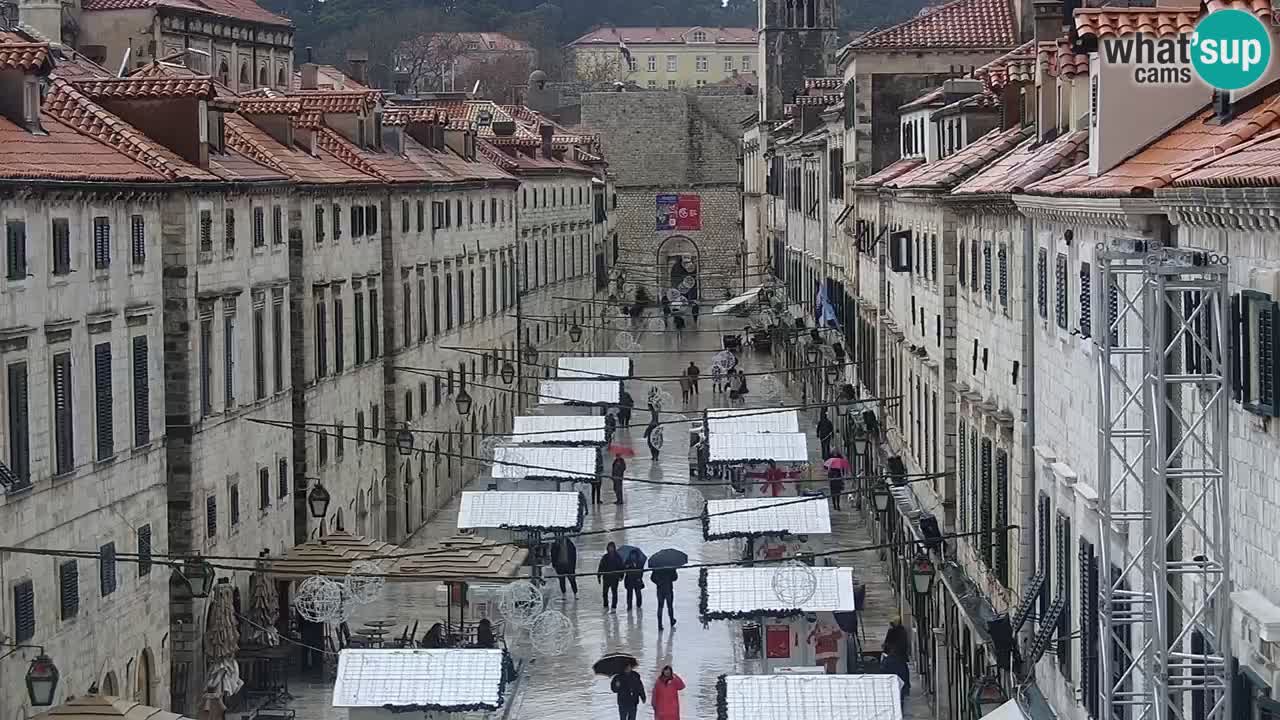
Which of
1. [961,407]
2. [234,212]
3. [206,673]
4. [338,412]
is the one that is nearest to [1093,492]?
[961,407]

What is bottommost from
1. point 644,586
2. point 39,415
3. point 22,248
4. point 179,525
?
point 644,586

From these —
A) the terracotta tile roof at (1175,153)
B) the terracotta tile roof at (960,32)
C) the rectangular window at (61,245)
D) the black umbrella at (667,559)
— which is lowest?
the black umbrella at (667,559)

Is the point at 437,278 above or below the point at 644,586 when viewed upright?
above

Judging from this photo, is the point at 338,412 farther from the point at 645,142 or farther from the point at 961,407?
the point at 645,142

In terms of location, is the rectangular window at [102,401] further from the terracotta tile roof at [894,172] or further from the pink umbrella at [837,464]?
the pink umbrella at [837,464]

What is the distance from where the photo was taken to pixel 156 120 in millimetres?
33125

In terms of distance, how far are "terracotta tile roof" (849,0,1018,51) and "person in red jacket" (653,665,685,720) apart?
23.8 meters

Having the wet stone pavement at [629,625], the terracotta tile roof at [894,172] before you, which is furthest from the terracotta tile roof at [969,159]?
the wet stone pavement at [629,625]

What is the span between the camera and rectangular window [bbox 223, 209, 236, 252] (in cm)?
3522

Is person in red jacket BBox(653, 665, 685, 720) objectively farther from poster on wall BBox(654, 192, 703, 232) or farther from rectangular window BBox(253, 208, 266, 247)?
poster on wall BBox(654, 192, 703, 232)

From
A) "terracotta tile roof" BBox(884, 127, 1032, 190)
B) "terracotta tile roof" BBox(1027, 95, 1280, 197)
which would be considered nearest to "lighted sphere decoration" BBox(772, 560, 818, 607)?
"terracotta tile roof" BBox(884, 127, 1032, 190)

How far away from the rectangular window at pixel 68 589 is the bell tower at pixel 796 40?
90294 mm

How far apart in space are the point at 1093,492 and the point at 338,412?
26447 millimetres

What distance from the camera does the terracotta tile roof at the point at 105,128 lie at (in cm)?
3131
